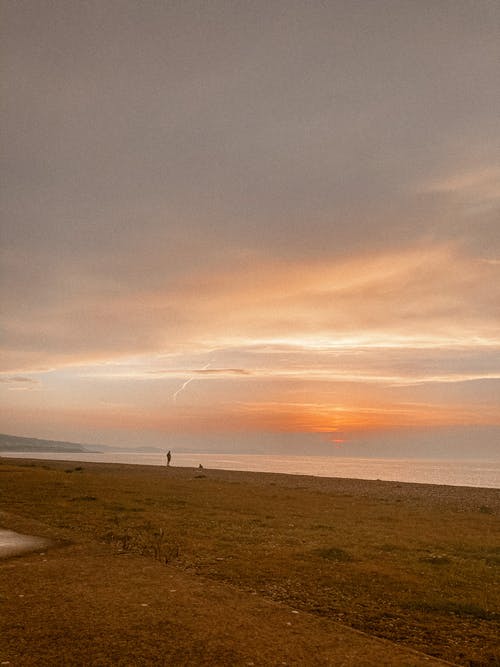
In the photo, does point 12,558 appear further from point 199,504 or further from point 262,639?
point 199,504

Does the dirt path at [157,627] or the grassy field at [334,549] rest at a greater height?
the dirt path at [157,627]

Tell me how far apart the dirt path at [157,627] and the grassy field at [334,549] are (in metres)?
1.44

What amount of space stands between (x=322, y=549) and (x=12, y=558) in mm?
9651

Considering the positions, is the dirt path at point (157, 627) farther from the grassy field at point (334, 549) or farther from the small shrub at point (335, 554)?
the small shrub at point (335, 554)

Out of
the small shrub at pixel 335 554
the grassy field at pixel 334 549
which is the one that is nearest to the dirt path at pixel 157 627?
the grassy field at pixel 334 549

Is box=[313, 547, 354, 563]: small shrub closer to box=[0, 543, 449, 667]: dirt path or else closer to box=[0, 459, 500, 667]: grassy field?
box=[0, 459, 500, 667]: grassy field

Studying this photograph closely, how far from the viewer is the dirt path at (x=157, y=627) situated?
7.62 m

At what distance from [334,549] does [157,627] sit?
9.79 metres

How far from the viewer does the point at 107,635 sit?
27.2ft

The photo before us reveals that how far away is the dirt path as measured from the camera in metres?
7.62

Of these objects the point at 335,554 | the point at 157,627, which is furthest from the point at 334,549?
the point at 157,627

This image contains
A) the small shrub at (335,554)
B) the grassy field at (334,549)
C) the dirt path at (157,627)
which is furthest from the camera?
the small shrub at (335,554)

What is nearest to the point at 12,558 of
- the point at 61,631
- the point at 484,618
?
the point at 61,631

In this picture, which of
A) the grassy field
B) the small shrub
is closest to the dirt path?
the grassy field
